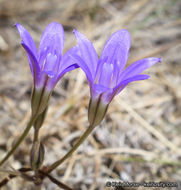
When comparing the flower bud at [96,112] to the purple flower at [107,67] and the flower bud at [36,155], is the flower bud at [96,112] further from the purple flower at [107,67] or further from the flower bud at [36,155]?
the flower bud at [36,155]

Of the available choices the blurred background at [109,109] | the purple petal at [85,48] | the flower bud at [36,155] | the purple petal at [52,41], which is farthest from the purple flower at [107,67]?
the blurred background at [109,109]

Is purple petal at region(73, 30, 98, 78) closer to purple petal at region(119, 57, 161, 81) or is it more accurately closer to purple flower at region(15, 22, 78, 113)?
purple flower at region(15, 22, 78, 113)

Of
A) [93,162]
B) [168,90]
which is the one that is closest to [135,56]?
[168,90]

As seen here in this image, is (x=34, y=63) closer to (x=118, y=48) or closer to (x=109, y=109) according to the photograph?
(x=118, y=48)

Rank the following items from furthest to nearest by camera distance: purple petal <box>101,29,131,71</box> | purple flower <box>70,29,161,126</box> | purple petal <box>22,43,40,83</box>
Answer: purple petal <box>101,29,131,71</box> → purple flower <box>70,29,161,126</box> → purple petal <box>22,43,40,83</box>

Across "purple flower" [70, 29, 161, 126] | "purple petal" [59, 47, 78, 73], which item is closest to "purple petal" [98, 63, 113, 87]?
"purple flower" [70, 29, 161, 126]

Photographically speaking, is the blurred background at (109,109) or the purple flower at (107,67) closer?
the purple flower at (107,67)
